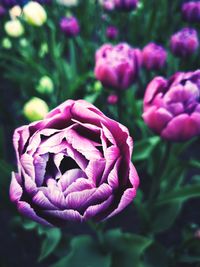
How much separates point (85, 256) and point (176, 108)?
1.28 feet

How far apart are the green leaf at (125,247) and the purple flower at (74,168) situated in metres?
0.30

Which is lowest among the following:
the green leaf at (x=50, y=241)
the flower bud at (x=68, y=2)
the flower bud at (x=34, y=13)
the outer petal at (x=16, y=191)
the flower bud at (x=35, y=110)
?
the green leaf at (x=50, y=241)

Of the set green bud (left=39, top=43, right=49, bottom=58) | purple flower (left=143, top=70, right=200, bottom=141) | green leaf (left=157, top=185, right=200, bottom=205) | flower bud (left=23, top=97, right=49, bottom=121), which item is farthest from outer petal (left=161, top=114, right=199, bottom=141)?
green bud (left=39, top=43, right=49, bottom=58)

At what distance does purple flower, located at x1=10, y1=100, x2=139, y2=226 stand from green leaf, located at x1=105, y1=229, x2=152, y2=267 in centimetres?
30

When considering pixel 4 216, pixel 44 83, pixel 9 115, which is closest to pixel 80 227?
pixel 4 216

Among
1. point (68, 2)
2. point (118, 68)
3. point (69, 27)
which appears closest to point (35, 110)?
point (118, 68)

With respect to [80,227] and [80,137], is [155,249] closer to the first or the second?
[80,227]

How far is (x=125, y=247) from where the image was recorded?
756mm

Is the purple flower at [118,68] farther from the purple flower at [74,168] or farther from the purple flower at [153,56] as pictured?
the purple flower at [74,168]

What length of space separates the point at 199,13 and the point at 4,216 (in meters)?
0.91

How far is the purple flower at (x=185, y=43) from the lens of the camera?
96cm

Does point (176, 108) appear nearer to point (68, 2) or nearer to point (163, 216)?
point (163, 216)

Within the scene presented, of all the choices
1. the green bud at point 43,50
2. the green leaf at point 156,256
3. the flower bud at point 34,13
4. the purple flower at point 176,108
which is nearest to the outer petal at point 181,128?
the purple flower at point 176,108

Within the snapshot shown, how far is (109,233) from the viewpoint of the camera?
0.81 m
